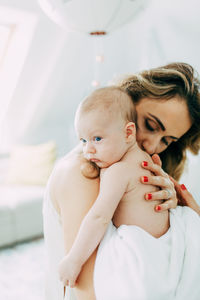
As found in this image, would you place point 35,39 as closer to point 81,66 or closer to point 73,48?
point 73,48

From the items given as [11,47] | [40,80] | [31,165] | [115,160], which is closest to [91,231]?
[115,160]

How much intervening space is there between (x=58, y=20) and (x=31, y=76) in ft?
5.29

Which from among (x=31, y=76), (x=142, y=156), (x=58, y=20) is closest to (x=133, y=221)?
(x=142, y=156)

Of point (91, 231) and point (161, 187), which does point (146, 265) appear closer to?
point (91, 231)

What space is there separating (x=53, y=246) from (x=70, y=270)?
0.73ft

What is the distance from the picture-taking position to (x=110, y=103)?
883 millimetres

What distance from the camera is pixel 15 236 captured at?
288 cm

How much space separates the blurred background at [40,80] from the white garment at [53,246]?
1.16m

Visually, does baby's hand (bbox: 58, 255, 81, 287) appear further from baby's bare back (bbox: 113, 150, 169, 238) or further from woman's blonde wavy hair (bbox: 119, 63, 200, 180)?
woman's blonde wavy hair (bbox: 119, 63, 200, 180)

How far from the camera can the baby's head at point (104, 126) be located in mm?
873

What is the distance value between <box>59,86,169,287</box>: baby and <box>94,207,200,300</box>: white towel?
52mm

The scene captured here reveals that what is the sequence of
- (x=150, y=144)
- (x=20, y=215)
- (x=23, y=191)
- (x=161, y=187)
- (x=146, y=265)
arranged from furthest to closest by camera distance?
(x=23, y=191)
(x=20, y=215)
(x=150, y=144)
(x=161, y=187)
(x=146, y=265)

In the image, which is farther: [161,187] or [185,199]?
[185,199]

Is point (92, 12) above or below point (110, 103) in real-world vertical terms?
above
